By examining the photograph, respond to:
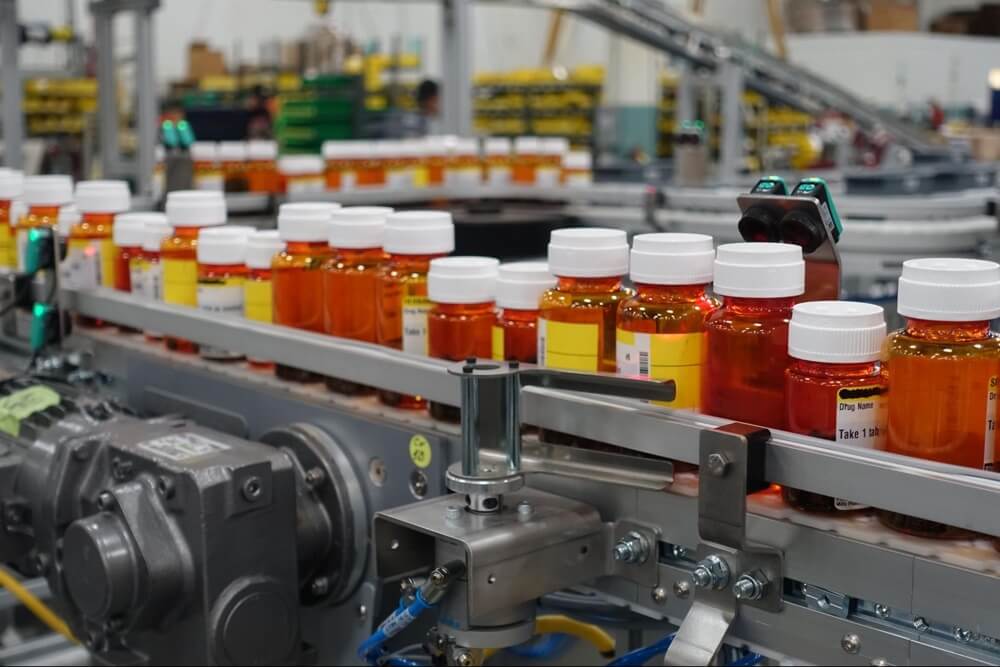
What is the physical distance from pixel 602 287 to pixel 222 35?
1188 cm

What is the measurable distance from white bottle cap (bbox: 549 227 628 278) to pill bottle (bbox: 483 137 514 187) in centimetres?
260

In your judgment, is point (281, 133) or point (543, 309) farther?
point (281, 133)

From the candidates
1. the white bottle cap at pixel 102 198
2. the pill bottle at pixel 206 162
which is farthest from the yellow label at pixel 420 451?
the pill bottle at pixel 206 162

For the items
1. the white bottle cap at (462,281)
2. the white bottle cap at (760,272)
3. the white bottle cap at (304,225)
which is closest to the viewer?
the white bottle cap at (760,272)

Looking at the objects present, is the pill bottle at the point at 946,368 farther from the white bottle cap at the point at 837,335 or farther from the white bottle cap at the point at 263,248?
the white bottle cap at the point at 263,248

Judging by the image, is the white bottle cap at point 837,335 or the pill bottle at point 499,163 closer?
the white bottle cap at point 837,335

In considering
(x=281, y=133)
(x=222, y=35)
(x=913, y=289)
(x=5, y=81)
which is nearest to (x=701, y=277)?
(x=913, y=289)

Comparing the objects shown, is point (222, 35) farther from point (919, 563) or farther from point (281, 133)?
point (919, 563)

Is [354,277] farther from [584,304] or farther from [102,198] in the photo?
[102,198]

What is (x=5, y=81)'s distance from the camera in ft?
14.3

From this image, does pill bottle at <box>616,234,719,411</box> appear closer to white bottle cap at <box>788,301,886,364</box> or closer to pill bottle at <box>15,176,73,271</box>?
white bottle cap at <box>788,301,886,364</box>

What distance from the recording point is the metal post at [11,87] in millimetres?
4309

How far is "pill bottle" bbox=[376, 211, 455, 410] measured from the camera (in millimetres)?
1283

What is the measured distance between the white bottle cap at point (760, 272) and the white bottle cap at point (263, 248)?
0.71 meters
